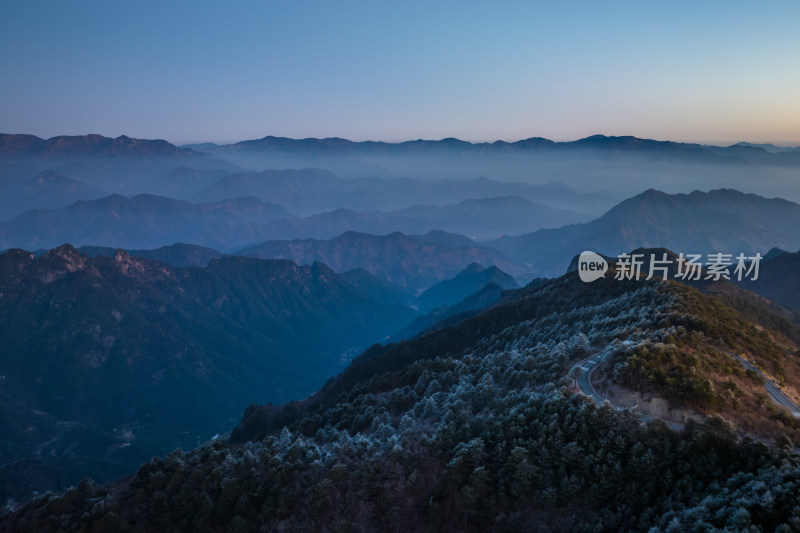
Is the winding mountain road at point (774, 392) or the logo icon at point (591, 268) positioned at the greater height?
the winding mountain road at point (774, 392)

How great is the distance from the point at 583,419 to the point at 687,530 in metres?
12.9

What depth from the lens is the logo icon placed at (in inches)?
4776

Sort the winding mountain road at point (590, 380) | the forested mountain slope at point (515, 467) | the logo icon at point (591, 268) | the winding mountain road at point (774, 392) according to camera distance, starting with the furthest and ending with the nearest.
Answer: the logo icon at point (591, 268), the winding mountain road at point (774, 392), the winding mountain road at point (590, 380), the forested mountain slope at point (515, 467)

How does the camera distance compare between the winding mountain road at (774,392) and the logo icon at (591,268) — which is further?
the logo icon at (591,268)

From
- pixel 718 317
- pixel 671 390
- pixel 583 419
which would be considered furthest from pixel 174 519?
pixel 718 317

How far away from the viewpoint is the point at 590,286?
387 ft

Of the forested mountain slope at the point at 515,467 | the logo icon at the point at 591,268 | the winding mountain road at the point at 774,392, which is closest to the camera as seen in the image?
the forested mountain slope at the point at 515,467

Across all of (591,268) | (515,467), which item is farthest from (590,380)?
(591,268)

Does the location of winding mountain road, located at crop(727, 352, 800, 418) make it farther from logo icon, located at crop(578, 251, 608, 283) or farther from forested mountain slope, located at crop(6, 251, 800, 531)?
logo icon, located at crop(578, 251, 608, 283)

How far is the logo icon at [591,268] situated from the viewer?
121312 millimetres

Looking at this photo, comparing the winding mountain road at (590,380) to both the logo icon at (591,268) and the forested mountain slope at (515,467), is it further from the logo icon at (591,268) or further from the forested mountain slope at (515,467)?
the logo icon at (591,268)

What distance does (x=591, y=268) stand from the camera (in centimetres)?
12719

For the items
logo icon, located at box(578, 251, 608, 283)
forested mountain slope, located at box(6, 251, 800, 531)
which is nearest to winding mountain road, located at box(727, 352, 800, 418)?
forested mountain slope, located at box(6, 251, 800, 531)

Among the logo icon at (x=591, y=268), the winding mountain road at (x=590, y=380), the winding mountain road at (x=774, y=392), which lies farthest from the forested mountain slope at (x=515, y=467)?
the logo icon at (x=591, y=268)
